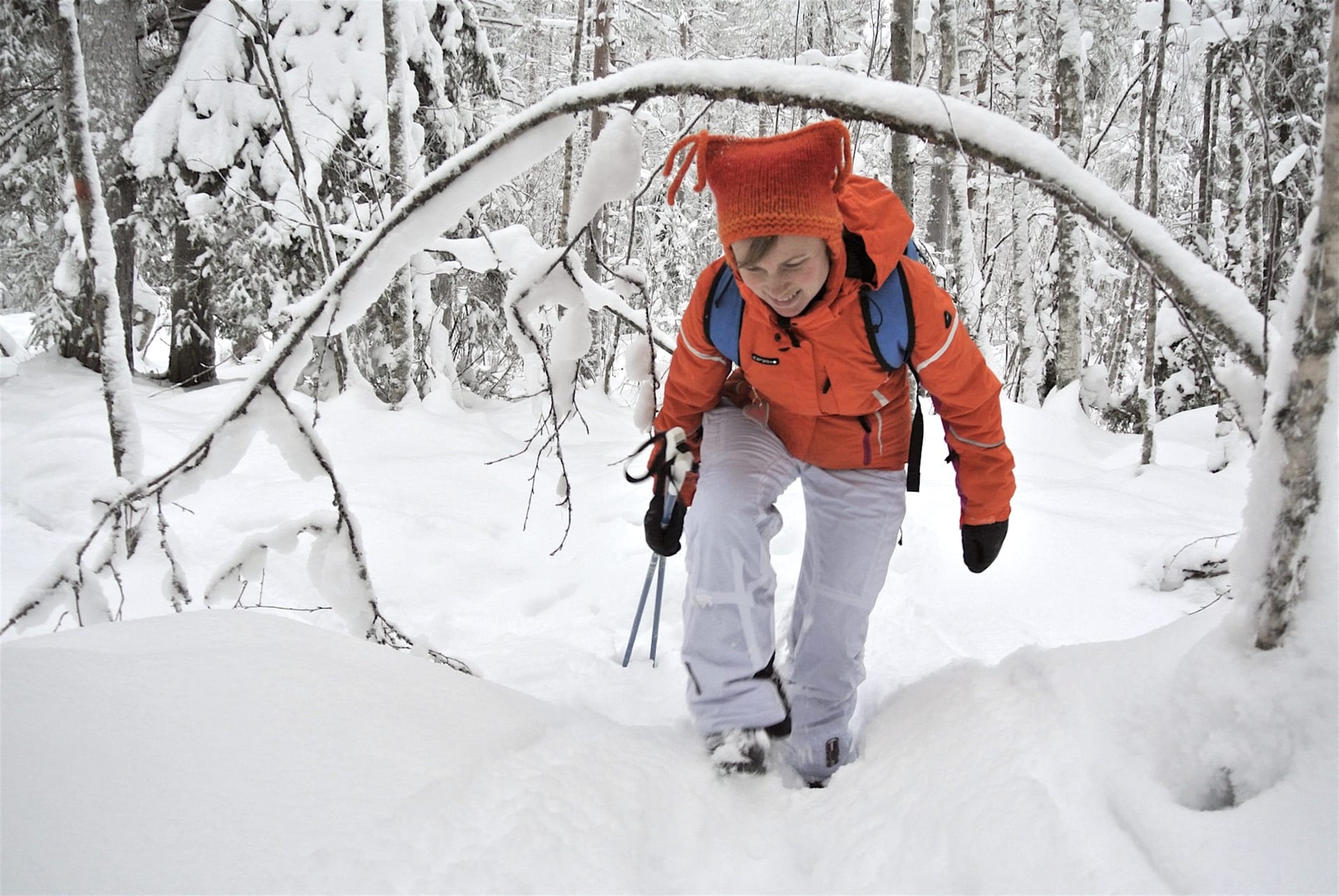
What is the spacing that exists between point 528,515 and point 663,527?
1107 mm

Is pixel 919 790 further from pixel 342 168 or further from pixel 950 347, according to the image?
pixel 342 168

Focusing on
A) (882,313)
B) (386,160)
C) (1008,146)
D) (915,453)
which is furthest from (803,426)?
(386,160)

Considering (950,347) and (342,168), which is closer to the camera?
(950,347)

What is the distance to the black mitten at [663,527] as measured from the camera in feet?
7.24

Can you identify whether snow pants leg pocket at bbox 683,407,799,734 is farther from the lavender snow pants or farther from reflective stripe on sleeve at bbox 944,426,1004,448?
reflective stripe on sleeve at bbox 944,426,1004,448

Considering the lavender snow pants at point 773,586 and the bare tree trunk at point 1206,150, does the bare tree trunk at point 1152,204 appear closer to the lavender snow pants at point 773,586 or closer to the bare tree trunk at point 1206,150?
the bare tree trunk at point 1206,150

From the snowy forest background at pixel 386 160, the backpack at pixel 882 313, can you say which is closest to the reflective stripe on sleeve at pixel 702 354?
the backpack at pixel 882 313

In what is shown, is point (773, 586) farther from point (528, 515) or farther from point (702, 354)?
point (528, 515)

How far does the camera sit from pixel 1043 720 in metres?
1.40

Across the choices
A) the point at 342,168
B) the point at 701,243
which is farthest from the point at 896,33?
the point at 701,243

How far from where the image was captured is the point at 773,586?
196 centimetres

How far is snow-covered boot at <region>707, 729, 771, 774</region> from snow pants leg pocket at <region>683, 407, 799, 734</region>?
2 cm

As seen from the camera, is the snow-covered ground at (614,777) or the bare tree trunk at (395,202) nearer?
the snow-covered ground at (614,777)

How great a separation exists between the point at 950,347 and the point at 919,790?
1.09 m
